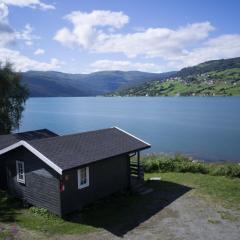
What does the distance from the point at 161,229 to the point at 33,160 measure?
859 cm

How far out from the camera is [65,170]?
1920cm

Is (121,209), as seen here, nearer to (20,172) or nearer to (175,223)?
(175,223)

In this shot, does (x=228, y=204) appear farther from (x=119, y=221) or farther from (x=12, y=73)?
(x=12, y=73)

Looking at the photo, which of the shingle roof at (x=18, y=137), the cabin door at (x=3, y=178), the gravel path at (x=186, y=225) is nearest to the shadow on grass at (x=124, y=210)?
the gravel path at (x=186, y=225)

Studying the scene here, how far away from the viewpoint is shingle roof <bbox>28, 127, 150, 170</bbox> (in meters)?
20.6

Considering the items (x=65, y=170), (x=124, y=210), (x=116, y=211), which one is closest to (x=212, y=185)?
(x=124, y=210)

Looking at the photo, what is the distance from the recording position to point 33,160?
2156 centimetres

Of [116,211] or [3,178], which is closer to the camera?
[116,211]

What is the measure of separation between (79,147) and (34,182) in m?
3.52

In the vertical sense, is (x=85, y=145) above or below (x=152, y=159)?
above

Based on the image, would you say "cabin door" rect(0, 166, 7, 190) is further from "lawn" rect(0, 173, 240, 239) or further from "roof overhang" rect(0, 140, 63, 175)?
"roof overhang" rect(0, 140, 63, 175)

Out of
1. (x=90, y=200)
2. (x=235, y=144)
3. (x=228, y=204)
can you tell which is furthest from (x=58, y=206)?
(x=235, y=144)

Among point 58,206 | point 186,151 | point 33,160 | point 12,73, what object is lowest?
point 186,151

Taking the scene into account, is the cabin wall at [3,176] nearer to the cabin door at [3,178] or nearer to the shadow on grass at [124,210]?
the cabin door at [3,178]
